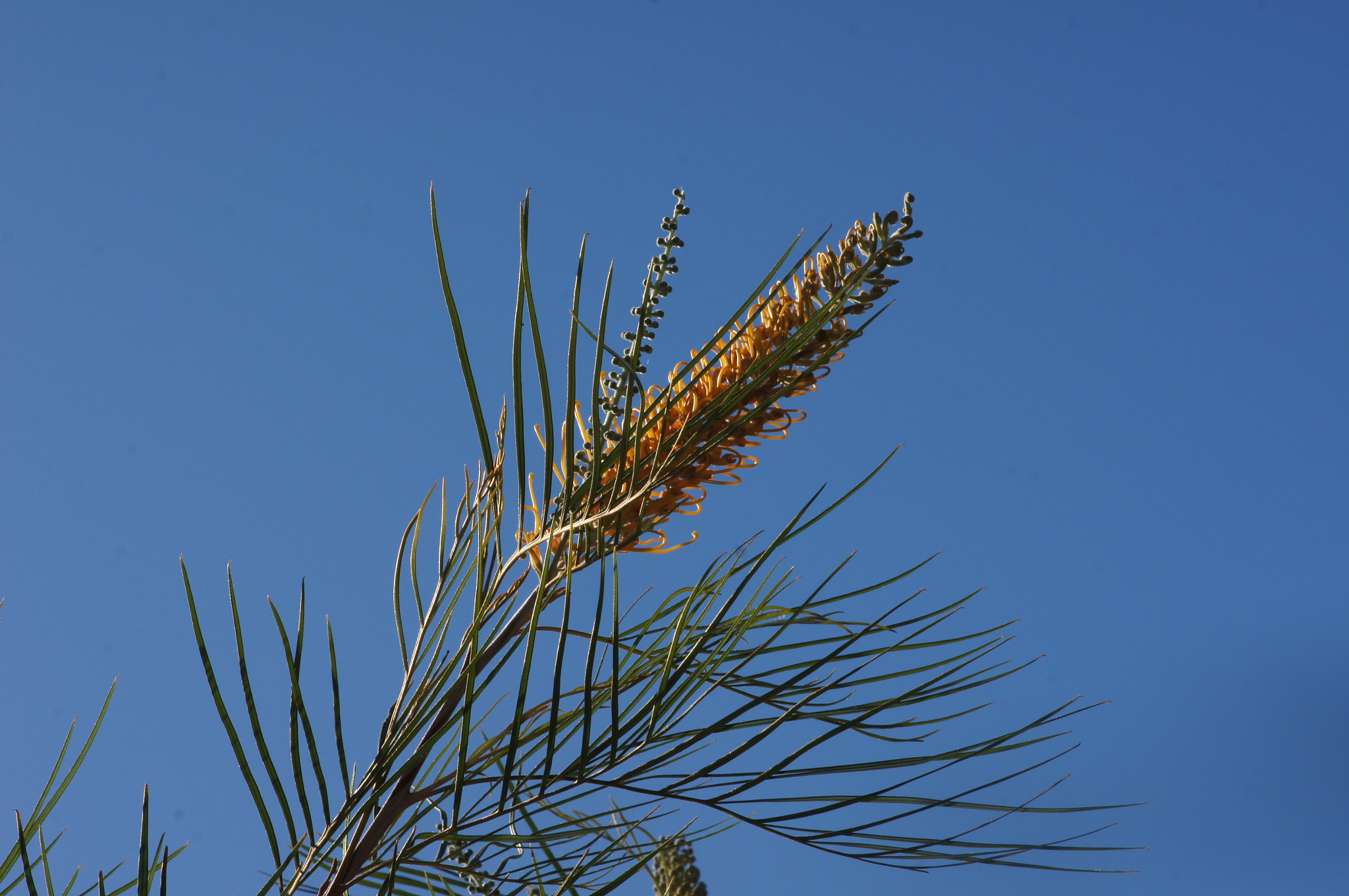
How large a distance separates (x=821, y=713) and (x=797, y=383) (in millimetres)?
244

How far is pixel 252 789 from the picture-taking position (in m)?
0.63

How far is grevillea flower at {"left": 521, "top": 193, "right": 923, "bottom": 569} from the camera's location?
2.20 feet

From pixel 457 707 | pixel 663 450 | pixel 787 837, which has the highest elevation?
pixel 663 450

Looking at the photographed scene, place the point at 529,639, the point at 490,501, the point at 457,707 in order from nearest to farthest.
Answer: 1. the point at 529,639
2. the point at 457,707
3. the point at 490,501

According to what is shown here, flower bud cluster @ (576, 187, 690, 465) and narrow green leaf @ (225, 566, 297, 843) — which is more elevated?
flower bud cluster @ (576, 187, 690, 465)

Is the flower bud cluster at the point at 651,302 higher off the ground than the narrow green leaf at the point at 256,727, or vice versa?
the flower bud cluster at the point at 651,302

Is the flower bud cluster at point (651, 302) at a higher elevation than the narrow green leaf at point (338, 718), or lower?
higher

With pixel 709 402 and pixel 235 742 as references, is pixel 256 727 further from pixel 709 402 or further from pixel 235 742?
pixel 709 402

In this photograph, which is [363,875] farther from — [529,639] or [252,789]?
[529,639]

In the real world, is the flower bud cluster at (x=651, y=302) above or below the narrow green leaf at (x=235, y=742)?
above

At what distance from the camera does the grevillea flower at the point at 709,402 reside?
0.67 meters

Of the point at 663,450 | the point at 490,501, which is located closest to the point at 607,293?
the point at 663,450

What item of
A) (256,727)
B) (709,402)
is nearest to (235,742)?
(256,727)

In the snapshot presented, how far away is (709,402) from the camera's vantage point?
73 centimetres
